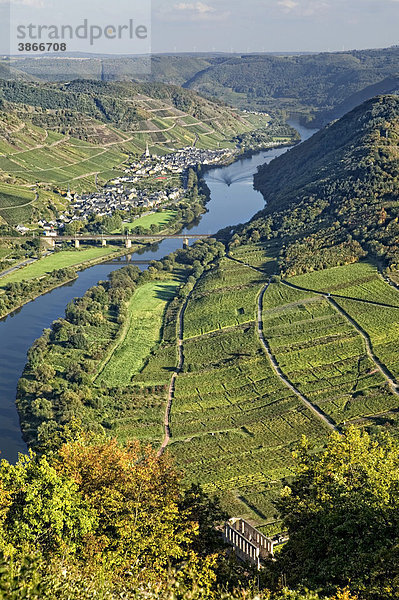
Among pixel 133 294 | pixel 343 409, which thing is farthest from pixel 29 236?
pixel 343 409

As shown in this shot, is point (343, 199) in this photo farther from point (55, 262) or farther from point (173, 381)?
point (173, 381)

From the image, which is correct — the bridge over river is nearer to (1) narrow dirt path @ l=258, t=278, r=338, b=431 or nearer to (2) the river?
(2) the river

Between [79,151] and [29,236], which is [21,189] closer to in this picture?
[29,236]

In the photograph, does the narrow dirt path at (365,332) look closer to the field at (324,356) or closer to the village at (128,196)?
the field at (324,356)

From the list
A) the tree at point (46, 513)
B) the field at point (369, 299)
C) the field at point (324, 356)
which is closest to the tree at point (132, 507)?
the tree at point (46, 513)

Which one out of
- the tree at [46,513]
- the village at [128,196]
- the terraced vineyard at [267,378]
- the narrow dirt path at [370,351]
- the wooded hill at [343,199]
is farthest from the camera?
the village at [128,196]

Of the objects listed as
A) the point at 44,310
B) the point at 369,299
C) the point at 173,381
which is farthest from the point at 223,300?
the point at 44,310
